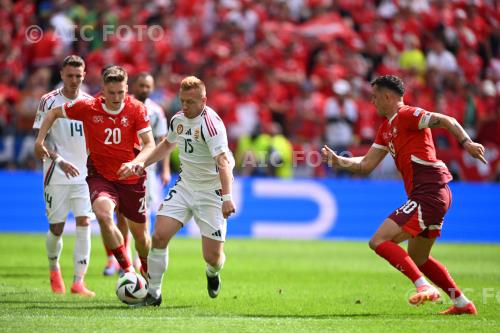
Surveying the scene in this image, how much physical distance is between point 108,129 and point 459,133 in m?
4.14

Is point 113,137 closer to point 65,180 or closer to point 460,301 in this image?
point 65,180

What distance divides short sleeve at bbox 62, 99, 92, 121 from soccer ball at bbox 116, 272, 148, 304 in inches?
81.7

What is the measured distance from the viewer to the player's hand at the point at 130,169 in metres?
9.85

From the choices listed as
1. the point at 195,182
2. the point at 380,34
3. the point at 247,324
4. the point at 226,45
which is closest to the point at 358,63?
the point at 380,34

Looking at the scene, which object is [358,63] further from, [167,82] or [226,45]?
[167,82]

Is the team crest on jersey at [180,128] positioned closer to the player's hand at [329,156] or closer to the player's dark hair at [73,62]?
the player's hand at [329,156]

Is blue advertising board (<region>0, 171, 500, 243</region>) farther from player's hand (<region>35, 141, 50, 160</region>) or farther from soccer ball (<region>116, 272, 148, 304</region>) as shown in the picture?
soccer ball (<region>116, 272, 148, 304</region>)

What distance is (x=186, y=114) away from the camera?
1012 centimetres

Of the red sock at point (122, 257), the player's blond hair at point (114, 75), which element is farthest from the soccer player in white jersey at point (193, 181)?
the player's blond hair at point (114, 75)

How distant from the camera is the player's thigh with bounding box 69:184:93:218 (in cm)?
1206

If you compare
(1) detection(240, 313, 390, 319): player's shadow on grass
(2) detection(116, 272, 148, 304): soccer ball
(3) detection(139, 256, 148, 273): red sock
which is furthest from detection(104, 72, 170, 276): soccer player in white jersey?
(1) detection(240, 313, 390, 319): player's shadow on grass

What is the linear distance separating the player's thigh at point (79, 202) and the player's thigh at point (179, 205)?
2.07 m

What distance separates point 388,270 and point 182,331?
25.4 feet
